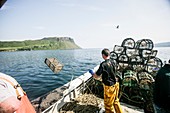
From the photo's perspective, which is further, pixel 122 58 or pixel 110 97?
pixel 122 58

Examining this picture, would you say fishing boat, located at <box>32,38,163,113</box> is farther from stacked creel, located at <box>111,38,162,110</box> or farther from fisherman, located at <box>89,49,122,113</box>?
fisherman, located at <box>89,49,122,113</box>

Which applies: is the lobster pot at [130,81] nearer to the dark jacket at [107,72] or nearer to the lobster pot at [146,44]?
the dark jacket at [107,72]

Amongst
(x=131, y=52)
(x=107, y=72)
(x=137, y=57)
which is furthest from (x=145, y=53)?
(x=107, y=72)

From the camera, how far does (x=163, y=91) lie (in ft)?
8.16

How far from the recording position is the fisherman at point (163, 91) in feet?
7.93

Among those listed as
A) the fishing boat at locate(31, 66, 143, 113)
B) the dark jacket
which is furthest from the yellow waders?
the fishing boat at locate(31, 66, 143, 113)

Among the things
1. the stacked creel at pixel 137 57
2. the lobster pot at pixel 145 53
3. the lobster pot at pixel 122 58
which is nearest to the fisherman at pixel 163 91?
the stacked creel at pixel 137 57

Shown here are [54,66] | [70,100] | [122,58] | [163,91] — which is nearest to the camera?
[163,91]

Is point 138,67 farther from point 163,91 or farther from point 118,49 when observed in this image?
point 163,91

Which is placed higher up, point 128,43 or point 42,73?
point 128,43

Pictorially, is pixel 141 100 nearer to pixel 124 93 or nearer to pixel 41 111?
pixel 124 93

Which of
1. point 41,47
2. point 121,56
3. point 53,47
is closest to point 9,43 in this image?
point 41,47

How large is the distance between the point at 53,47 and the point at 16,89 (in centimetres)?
20447

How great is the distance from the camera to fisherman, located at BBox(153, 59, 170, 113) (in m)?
2.42
